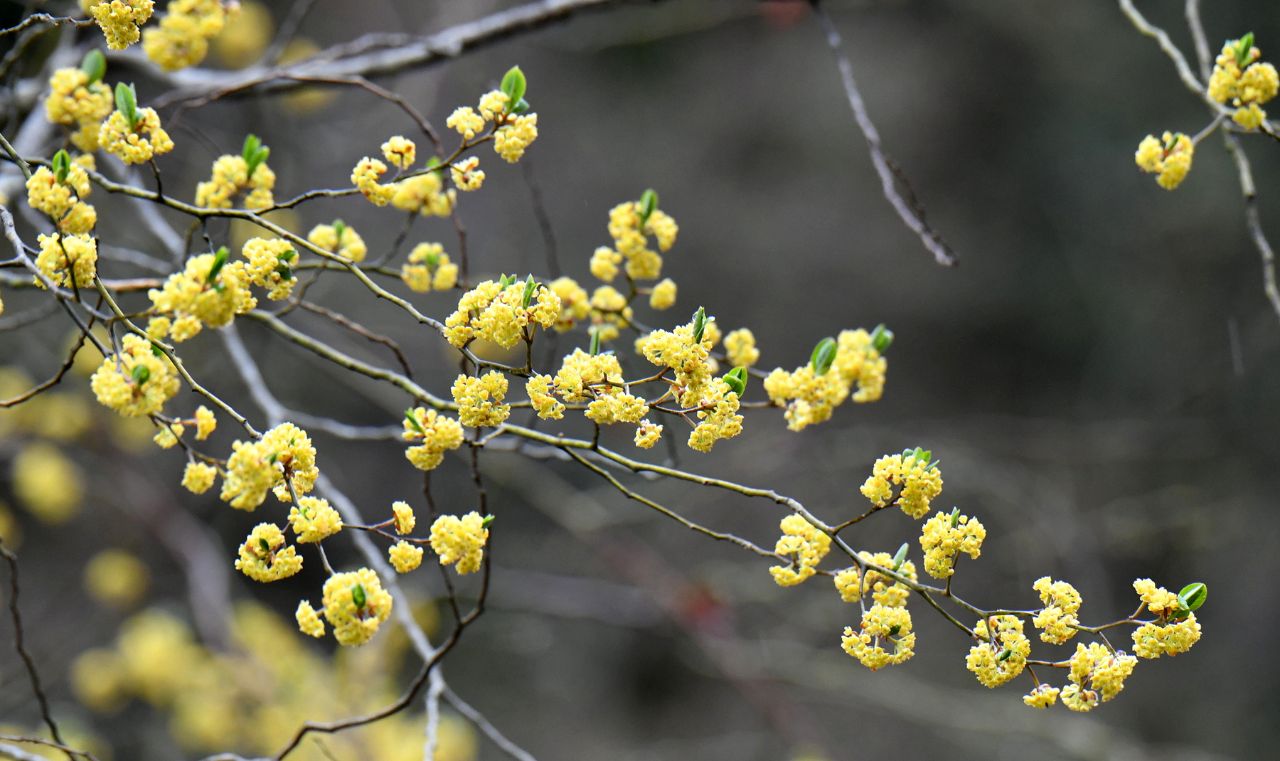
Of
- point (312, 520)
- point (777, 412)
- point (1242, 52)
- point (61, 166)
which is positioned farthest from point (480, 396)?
point (777, 412)

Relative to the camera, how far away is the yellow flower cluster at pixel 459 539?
766mm

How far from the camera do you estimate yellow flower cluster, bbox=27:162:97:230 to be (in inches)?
31.7

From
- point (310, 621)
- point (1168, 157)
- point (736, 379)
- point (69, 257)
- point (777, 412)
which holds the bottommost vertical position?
point (310, 621)

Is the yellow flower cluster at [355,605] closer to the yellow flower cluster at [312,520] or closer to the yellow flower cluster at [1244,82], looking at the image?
the yellow flower cluster at [312,520]

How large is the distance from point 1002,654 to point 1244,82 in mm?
602

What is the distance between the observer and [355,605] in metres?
0.75

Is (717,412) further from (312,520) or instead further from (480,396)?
(312,520)

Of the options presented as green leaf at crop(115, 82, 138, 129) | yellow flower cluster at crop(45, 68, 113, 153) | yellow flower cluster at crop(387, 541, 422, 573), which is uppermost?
green leaf at crop(115, 82, 138, 129)

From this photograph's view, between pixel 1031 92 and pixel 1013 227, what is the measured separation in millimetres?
496

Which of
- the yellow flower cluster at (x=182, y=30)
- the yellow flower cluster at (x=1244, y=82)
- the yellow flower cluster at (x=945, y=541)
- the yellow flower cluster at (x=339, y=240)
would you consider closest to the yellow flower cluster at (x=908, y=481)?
the yellow flower cluster at (x=945, y=541)

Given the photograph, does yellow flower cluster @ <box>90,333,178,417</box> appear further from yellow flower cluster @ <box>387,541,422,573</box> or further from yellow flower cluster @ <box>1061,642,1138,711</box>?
yellow flower cluster @ <box>1061,642,1138,711</box>

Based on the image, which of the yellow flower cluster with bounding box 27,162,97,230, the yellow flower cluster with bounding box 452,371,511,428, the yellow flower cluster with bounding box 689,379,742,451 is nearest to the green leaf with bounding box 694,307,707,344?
the yellow flower cluster with bounding box 689,379,742,451

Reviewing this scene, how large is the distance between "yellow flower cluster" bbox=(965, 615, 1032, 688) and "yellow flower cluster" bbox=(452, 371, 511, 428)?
408 mm

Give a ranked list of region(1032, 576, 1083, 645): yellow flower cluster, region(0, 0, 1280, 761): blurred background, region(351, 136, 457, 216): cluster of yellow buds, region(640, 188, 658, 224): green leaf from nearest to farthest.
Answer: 1. region(1032, 576, 1083, 645): yellow flower cluster
2. region(351, 136, 457, 216): cluster of yellow buds
3. region(640, 188, 658, 224): green leaf
4. region(0, 0, 1280, 761): blurred background
